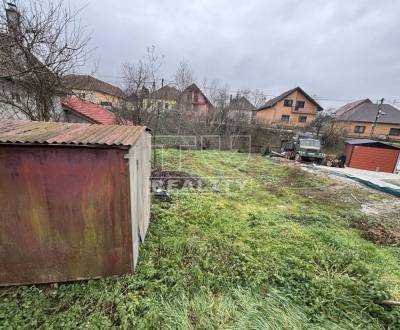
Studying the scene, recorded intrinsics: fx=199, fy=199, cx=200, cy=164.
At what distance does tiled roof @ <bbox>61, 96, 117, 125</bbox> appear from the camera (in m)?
10.2

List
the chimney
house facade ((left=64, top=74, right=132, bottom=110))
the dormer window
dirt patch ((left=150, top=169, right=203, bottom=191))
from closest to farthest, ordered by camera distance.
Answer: the chimney, dirt patch ((left=150, top=169, right=203, bottom=191)), house facade ((left=64, top=74, right=132, bottom=110)), the dormer window

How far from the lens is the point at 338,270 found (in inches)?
119

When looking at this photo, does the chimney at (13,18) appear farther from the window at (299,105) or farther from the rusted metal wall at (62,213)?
the window at (299,105)

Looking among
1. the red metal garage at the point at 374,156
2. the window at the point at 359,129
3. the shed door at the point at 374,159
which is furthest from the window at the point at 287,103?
the shed door at the point at 374,159

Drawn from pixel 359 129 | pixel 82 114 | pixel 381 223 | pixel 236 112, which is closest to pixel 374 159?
pixel 381 223

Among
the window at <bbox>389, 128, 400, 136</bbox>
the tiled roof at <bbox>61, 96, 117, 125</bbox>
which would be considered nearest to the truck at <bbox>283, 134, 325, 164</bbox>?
the tiled roof at <bbox>61, 96, 117, 125</bbox>

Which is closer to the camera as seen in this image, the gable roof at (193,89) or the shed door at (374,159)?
the shed door at (374,159)

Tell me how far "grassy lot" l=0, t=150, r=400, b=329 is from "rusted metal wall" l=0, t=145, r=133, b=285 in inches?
10.2

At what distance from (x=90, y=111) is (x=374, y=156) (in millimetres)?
17207

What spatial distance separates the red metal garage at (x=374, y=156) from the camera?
12.2m

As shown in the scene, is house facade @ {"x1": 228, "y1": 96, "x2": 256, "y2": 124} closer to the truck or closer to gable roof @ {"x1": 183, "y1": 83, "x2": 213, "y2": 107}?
gable roof @ {"x1": 183, "y1": 83, "x2": 213, "y2": 107}

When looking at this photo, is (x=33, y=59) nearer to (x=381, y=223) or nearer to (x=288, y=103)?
(x=381, y=223)

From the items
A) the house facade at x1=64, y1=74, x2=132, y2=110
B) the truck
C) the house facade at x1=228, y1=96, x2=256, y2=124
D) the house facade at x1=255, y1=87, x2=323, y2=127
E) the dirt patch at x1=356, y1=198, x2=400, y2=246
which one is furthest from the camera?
the house facade at x1=255, y1=87, x2=323, y2=127

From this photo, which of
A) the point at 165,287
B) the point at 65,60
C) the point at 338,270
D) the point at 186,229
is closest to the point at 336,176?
the point at 338,270
